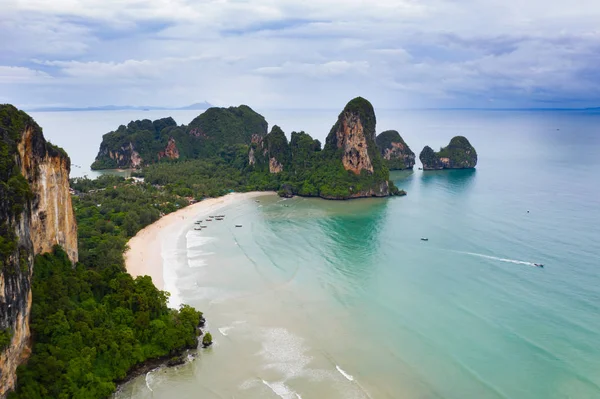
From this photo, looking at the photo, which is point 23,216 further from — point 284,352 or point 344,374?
point 344,374

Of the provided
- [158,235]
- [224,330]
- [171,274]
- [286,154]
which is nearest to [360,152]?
[286,154]

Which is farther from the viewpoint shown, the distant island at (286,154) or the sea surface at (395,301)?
the distant island at (286,154)

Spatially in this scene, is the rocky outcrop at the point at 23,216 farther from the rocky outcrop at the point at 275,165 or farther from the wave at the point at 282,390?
the rocky outcrop at the point at 275,165

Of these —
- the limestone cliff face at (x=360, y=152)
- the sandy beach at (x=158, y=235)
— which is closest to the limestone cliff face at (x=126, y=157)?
the sandy beach at (x=158, y=235)

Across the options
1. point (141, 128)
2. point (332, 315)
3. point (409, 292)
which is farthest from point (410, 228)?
point (141, 128)

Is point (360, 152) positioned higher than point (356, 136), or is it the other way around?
point (356, 136)

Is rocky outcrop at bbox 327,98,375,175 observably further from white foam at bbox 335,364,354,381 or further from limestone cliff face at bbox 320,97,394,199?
white foam at bbox 335,364,354,381

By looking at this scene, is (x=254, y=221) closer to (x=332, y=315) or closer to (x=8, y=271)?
(x=332, y=315)
